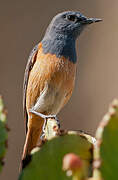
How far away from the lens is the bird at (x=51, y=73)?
3.62 meters

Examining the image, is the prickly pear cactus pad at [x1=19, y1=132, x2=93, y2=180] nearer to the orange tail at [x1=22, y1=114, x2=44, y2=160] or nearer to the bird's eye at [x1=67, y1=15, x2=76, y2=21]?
the orange tail at [x1=22, y1=114, x2=44, y2=160]

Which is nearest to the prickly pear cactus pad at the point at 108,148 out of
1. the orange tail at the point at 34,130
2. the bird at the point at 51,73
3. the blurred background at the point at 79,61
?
the bird at the point at 51,73

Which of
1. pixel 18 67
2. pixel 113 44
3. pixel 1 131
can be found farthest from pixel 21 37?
pixel 1 131

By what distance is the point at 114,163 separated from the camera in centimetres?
152

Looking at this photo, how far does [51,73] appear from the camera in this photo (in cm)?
358


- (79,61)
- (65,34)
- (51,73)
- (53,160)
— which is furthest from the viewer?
(79,61)

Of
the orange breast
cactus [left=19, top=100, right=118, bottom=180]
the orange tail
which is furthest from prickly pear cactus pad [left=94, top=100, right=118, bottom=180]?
the orange tail

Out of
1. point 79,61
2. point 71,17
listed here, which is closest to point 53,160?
point 71,17

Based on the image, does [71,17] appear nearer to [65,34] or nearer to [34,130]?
[65,34]

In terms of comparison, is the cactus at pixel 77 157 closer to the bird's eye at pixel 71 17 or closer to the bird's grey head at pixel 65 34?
the bird's grey head at pixel 65 34

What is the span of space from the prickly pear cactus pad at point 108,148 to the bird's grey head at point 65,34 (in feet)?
7.11

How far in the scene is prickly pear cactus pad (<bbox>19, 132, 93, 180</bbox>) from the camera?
161 cm

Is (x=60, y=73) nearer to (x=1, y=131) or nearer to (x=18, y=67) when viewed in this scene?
(x=1, y=131)

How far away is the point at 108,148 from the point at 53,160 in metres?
0.23
